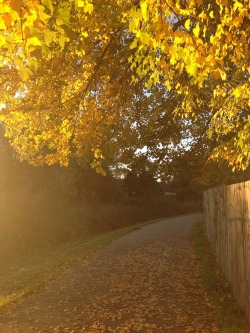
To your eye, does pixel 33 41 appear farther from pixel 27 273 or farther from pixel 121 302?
pixel 27 273

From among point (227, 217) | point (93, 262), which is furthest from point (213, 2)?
point (93, 262)

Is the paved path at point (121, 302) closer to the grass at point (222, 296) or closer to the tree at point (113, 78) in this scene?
the grass at point (222, 296)

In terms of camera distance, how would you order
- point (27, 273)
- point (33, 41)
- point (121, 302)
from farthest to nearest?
point (27, 273) → point (121, 302) → point (33, 41)

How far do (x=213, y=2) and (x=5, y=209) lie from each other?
18.2 metres

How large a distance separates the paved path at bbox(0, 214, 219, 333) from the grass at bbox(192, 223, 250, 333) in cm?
18

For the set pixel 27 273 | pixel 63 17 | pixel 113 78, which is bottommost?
pixel 27 273

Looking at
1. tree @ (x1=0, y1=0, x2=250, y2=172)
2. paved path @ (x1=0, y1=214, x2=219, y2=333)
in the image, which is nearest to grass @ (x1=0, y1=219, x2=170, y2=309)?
paved path @ (x1=0, y1=214, x2=219, y2=333)

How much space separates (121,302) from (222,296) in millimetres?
1974

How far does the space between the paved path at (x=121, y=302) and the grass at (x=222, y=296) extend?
0.59ft

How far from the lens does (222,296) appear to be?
9.14 metres

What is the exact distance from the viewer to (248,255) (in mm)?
7109

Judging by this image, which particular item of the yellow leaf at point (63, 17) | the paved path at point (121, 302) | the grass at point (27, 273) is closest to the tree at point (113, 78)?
the yellow leaf at point (63, 17)

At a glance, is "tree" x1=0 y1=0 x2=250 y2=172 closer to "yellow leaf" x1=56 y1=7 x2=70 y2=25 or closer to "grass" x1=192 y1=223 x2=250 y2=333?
"yellow leaf" x1=56 y1=7 x2=70 y2=25

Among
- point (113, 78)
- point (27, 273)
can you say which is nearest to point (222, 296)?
point (113, 78)
